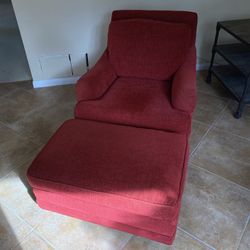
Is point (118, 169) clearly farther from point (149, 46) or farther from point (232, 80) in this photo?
point (232, 80)

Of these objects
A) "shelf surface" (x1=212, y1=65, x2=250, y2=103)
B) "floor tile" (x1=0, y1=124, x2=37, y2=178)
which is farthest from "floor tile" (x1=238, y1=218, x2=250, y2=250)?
"floor tile" (x1=0, y1=124, x2=37, y2=178)

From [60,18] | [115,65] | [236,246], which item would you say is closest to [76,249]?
[236,246]

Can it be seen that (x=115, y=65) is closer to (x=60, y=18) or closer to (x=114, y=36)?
(x=114, y=36)

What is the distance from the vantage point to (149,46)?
174 cm

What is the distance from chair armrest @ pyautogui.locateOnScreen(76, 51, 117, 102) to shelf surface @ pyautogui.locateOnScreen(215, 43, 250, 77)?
3.47 ft

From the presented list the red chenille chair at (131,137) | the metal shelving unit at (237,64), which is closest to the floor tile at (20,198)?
the red chenille chair at (131,137)

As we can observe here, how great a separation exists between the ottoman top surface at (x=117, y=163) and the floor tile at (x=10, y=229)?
0.32m

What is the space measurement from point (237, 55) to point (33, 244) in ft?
7.02

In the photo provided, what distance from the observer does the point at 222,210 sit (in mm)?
1354

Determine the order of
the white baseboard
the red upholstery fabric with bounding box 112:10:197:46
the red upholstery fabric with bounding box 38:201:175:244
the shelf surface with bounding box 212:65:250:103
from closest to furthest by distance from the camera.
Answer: the red upholstery fabric with bounding box 38:201:175:244, the red upholstery fabric with bounding box 112:10:197:46, the shelf surface with bounding box 212:65:250:103, the white baseboard

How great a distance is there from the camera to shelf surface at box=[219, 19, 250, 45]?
6.15 feet

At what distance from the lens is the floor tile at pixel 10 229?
126 centimetres

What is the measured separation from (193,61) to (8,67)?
2324 mm

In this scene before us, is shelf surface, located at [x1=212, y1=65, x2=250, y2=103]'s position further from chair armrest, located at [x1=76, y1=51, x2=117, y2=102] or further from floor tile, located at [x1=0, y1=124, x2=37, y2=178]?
floor tile, located at [x1=0, y1=124, x2=37, y2=178]
